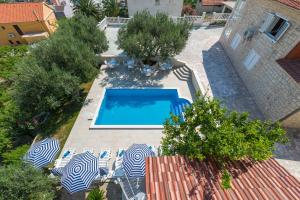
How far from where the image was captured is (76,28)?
17.5 meters

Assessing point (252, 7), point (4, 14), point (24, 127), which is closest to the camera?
point (24, 127)

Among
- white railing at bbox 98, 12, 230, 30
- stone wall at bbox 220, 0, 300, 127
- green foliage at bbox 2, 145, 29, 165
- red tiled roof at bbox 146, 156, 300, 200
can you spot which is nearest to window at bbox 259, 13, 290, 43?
stone wall at bbox 220, 0, 300, 127

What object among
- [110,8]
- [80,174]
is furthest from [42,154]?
[110,8]

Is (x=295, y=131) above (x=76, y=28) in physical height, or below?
below

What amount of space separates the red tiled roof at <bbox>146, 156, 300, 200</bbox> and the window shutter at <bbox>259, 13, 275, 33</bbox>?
39.3 feet

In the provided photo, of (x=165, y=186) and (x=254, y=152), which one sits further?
(x=254, y=152)

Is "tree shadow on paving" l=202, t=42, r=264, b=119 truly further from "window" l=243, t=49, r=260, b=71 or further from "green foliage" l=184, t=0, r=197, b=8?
"green foliage" l=184, t=0, r=197, b=8

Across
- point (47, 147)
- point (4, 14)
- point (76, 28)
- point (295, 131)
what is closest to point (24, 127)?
point (47, 147)

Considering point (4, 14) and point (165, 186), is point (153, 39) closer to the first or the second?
point (165, 186)

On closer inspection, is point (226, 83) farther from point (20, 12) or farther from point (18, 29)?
point (20, 12)

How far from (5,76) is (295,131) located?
31.2m

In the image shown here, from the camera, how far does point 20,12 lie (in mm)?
31500

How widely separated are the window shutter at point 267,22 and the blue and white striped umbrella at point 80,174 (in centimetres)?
1680

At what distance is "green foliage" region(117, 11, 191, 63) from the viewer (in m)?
16.0
